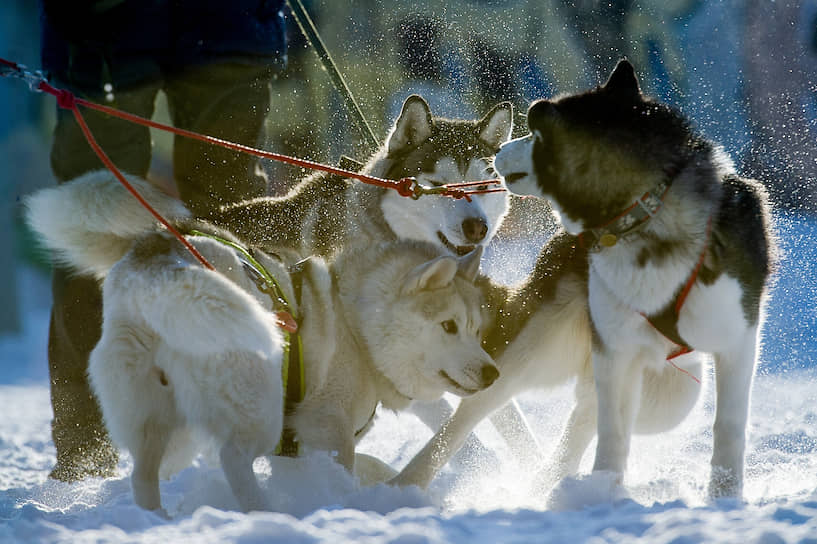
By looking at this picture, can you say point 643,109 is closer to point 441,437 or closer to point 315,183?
point 441,437

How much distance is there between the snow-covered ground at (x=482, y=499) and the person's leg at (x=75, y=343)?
13 centimetres

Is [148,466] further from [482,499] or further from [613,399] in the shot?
[613,399]

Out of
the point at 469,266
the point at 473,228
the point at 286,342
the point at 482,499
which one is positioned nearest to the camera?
the point at 286,342

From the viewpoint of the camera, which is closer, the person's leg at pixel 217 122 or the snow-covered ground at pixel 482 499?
the snow-covered ground at pixel 482 499

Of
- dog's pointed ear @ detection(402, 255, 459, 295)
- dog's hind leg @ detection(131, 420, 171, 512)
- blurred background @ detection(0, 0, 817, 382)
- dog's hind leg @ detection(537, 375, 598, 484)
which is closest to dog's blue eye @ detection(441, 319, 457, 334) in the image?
dog's pointed ear @ detection(402, 255, 459, 295)

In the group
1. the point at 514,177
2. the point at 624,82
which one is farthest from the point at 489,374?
the point at 624,82

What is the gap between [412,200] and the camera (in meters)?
3.19

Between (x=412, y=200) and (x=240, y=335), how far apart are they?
5.15 feet

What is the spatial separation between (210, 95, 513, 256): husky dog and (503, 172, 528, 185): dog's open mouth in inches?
32.2

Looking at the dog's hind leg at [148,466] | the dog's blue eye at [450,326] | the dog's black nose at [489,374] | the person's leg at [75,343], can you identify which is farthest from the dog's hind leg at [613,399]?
the person's leg at [75,343]

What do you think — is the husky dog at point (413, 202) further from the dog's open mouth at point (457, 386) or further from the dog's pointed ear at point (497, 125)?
the dog's open mouth at point (457, 386)

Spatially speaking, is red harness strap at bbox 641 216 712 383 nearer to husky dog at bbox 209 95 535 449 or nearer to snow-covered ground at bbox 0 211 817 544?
snow-covered ground at bbox 0 211 817 544

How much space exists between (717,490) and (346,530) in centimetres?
100

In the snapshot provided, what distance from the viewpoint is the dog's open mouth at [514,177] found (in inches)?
85.8
